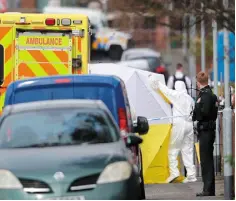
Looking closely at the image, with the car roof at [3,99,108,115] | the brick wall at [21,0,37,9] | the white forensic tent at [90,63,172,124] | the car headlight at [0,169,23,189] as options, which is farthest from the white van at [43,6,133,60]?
the car headlight at [0,169,23,189]

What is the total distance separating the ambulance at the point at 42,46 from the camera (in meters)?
17.5

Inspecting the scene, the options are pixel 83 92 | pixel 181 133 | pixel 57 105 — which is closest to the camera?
pixel 57 105

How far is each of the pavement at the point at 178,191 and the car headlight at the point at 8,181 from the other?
14.5 feet

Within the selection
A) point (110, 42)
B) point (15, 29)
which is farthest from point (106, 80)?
point (110, 42)

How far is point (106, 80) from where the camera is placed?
14.0 metres

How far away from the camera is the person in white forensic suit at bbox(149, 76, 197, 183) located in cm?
1861

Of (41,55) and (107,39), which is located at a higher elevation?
(107,39)

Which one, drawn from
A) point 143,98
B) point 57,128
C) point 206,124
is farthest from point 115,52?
point 57,128

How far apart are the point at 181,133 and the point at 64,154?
7120mm

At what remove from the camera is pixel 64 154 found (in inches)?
463

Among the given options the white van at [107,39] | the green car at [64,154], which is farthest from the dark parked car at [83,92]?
the white van at [107,39]

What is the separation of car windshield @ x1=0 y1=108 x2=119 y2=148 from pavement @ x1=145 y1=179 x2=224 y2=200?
318 centimetres

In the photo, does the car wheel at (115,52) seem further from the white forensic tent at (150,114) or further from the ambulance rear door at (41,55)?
the ambulance rear door at (41,55)

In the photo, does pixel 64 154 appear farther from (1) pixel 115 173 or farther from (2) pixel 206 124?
(2) pixel 206 124
